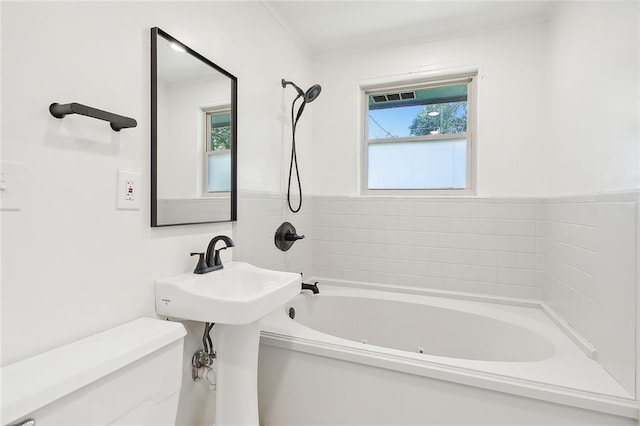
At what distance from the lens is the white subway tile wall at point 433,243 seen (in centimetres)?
219

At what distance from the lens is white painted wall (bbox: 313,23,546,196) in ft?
7.12

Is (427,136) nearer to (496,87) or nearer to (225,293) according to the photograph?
(496,87)

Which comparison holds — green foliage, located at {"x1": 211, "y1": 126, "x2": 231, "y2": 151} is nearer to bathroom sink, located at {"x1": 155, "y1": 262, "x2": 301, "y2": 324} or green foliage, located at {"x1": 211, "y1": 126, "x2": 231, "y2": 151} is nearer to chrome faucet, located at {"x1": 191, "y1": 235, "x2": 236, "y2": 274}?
chrome faucet, located at {"x1": 191, "y1": 235, "x2": 236, "y2": 274}

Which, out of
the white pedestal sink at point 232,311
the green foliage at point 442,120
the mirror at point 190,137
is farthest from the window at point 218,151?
the green foliage at point 442,120

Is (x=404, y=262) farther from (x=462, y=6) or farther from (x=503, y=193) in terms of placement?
(x=462, y=6)

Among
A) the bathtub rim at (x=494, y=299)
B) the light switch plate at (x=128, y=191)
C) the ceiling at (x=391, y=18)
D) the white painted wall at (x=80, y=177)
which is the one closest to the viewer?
the white painted wall at (x=80, y=177)

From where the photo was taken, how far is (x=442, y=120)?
2498mm

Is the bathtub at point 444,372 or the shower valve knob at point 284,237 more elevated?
the shower valve knob at point 284,237

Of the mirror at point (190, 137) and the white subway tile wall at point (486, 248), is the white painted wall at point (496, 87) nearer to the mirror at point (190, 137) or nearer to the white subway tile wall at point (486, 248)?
the white subway tile wall at point (486, 248)

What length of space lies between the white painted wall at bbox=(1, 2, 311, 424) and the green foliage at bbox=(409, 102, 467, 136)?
1.68m

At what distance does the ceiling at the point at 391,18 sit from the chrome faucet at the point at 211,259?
152 cm

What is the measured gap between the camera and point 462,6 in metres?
2.04

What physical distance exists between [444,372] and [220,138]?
1.47 m

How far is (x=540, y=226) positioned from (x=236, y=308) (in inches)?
79.7
